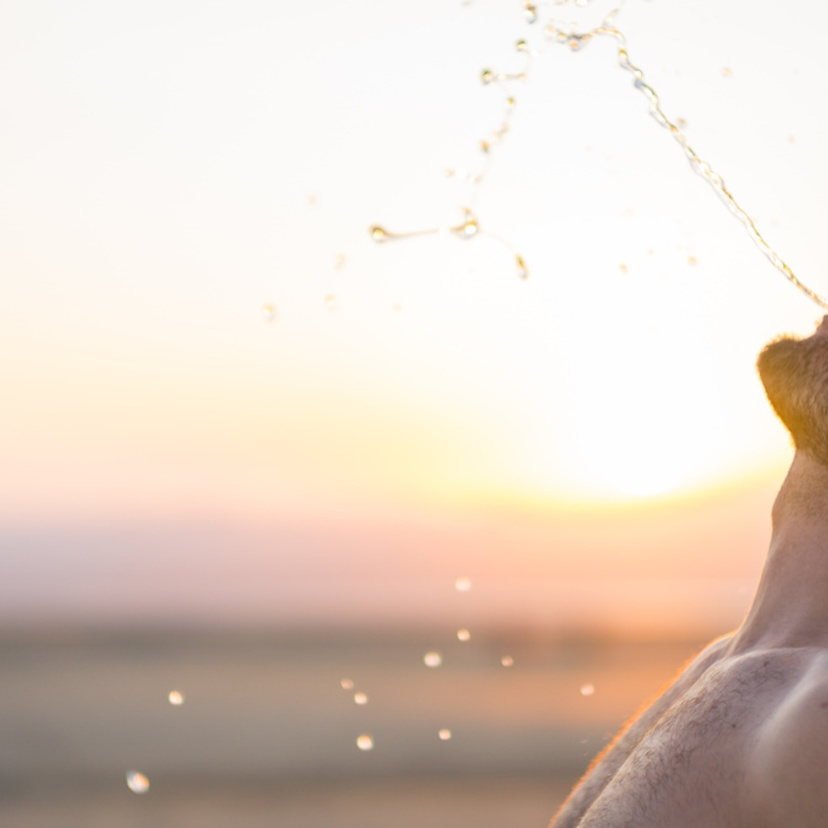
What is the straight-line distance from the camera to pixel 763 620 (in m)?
1.98

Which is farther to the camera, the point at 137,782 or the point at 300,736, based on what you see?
the point at 300,736

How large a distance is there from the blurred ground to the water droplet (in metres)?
0.13

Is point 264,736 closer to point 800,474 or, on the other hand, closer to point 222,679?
point 222,679

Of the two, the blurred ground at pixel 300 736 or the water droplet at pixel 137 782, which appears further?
the water droplet at pixel 137 782

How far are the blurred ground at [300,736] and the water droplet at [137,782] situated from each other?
5.2 inches

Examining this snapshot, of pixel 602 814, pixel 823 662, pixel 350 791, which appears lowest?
pixel 602 814

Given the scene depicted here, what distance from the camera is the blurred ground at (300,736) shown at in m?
11.6

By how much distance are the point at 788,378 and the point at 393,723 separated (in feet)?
57.5

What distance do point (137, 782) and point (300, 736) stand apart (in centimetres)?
401

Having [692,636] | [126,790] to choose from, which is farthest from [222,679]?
[692,636]

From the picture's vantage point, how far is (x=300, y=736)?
16469mm

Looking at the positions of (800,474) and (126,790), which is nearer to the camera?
(800,474)

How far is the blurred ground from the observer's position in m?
11.6

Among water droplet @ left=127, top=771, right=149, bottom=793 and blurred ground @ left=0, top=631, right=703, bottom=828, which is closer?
blurred ground @ left=0, top=631, right=703, bottom=828
